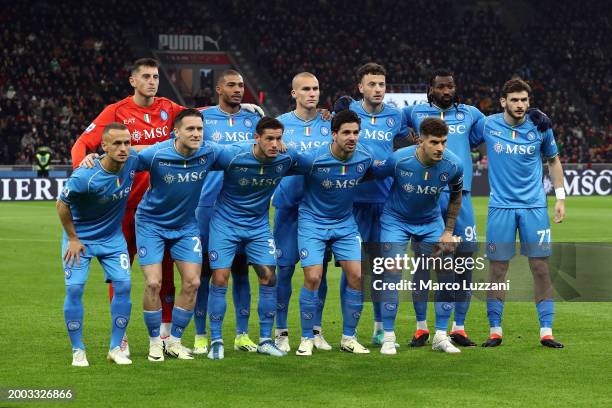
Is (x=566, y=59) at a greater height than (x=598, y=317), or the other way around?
(x=566, y=59)

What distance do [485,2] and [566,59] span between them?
578 centimetres

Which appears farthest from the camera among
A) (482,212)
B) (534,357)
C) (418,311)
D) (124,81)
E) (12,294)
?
(124,81)

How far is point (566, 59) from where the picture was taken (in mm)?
47625

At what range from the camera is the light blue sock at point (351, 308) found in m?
9.02

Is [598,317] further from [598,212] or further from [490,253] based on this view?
[598,212]

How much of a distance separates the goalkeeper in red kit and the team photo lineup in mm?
12

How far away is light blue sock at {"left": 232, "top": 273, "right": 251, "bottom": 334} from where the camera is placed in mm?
9125

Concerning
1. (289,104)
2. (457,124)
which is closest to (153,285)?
(457,124)

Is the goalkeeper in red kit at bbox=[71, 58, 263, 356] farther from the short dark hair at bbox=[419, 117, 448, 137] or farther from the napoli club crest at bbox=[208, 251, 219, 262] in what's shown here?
the short dark hair at bbox=[419, 117, 448, 137]

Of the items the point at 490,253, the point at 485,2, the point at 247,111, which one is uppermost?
the point at 485,2

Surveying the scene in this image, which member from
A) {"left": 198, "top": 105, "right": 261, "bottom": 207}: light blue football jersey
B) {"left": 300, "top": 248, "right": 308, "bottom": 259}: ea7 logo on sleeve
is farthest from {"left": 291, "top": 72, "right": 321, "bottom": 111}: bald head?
{"left": 300, "top": 248, "right": 308, "bottom": 259}: ea7 logo on sleeve

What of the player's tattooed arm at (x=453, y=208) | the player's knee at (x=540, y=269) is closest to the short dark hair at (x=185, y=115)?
the player's tattooed arm at (x=453, y=208)

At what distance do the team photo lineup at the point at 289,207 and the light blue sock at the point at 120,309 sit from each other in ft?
0.04

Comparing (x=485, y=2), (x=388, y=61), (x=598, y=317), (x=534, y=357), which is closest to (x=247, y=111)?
(x=534, y=357)
